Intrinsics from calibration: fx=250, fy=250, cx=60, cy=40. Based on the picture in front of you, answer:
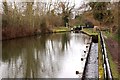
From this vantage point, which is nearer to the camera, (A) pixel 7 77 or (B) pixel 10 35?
(A) pixel 7 77

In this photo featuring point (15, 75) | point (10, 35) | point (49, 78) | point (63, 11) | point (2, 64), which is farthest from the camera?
point (63, 11)

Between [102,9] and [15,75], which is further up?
[102,9]

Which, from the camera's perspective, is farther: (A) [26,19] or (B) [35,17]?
(B) [35,17]

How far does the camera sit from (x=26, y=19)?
29.6 m

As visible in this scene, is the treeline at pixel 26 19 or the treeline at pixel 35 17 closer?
the treeline at pixel 35 17

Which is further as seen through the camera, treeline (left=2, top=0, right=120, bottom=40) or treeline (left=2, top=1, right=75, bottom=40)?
treeline (left=2, top=1, right=75, bottom=40)

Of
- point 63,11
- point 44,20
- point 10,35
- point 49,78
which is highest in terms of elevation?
point 63,11

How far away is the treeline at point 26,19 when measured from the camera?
25.9 meters

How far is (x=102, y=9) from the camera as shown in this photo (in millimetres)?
18141

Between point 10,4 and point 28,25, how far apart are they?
142 inches

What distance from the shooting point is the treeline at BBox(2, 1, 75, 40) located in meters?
25.9

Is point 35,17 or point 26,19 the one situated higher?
point 35,17

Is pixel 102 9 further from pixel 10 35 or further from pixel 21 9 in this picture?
pixel 21 9

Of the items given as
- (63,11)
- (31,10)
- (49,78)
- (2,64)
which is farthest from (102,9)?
(63,11)
